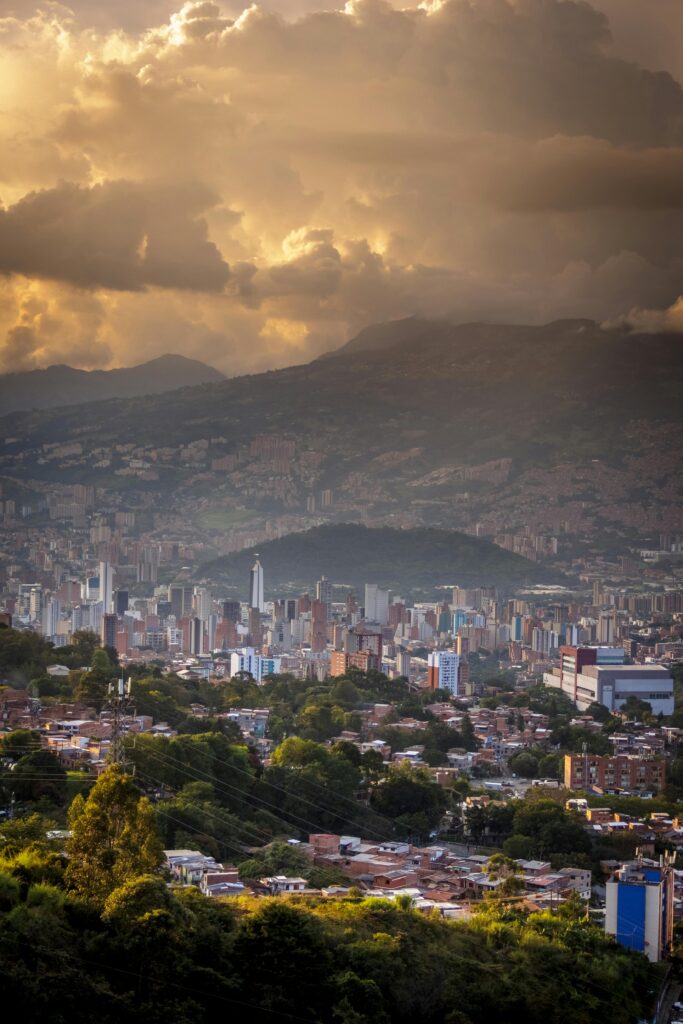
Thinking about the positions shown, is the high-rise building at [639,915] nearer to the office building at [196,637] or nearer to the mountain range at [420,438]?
the office building at [196,637]

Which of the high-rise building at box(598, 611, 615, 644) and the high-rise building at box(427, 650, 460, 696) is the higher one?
the high-rise building at box(598, 611, 615, 644)

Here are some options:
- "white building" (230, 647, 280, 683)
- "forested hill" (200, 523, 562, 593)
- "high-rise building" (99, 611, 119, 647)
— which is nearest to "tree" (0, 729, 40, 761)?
"white building" (230, 647, 280, 683)

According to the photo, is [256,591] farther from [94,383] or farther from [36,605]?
[94,383]

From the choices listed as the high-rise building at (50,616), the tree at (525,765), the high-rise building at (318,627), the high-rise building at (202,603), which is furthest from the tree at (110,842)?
the high-rise building at (202,603)

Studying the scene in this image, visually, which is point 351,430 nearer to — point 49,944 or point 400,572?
point 400,572

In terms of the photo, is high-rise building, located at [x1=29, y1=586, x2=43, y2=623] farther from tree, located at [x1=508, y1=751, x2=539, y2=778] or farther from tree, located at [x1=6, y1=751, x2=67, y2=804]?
tree, located at [x1=6, y1=751, x2=67, y2=804]

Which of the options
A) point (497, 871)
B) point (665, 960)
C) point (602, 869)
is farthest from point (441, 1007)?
point (602, 869)
